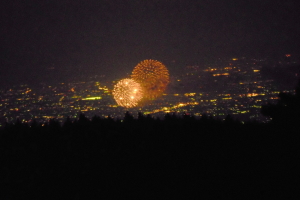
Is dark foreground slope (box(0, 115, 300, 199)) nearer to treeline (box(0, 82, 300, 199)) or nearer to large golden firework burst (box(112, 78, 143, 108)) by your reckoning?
treeline (box(0, 82, 300, 199))

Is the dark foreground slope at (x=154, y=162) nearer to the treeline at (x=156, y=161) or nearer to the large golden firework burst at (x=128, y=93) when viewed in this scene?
the treeline at (x=156, y=161)

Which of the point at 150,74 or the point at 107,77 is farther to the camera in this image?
the point at 107,77

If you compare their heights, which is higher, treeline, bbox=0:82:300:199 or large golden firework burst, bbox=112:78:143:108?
large golden firework burst, bbox=112:78:143:108

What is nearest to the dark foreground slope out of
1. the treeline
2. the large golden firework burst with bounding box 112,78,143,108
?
the treeline

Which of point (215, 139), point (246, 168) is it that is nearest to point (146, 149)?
point (215, 139)

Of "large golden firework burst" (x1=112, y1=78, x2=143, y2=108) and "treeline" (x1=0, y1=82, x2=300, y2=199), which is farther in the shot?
"large golden firework burst" (x1=112, y1=78, x2=143, y2=108)

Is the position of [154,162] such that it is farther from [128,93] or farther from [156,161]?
[128,93]

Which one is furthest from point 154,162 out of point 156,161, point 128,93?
point 128,93

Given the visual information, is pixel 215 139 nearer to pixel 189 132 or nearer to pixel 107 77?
pixel 189 132
